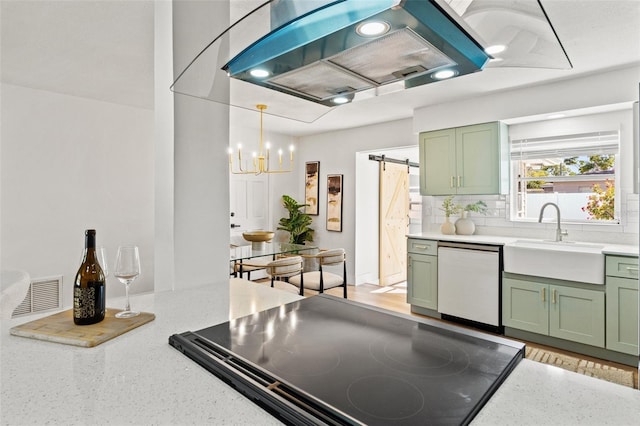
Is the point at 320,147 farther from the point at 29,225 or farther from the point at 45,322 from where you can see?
the point at 45,322

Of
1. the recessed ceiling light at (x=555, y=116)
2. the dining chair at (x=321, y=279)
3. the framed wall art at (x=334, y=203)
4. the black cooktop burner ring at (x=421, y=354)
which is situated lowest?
the dining chair at (x=321, y=279)

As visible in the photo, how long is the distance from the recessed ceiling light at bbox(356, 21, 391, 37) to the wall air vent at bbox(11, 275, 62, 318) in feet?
14.6

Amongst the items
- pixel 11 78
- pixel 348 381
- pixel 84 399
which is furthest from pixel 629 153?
pixel 11 78

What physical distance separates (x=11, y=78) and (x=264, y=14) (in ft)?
13.1

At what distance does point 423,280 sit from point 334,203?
2194 millimetres

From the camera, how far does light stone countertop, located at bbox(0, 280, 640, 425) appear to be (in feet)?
1.94

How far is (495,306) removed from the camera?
11.1ft

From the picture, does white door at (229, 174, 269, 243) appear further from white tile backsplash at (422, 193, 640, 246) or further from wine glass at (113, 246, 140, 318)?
wine glass at (113, 246, 140, 318)

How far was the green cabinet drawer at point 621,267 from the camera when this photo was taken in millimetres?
2691

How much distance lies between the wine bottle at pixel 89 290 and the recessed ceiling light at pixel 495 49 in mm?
1238

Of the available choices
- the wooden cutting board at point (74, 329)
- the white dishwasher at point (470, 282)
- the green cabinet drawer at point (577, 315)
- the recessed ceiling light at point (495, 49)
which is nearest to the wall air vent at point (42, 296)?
the wooden cutting board at point (74, 329)

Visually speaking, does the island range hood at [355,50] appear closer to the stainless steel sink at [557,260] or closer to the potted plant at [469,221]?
the stainless steel sink at [557,260]

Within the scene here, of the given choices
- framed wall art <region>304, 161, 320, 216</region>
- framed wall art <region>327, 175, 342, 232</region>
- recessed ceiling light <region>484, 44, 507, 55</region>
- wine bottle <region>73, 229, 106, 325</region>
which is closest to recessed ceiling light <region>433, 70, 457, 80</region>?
recessed ceiling light <region>484, 44, 507, 55</region>

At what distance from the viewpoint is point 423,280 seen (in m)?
3.95
